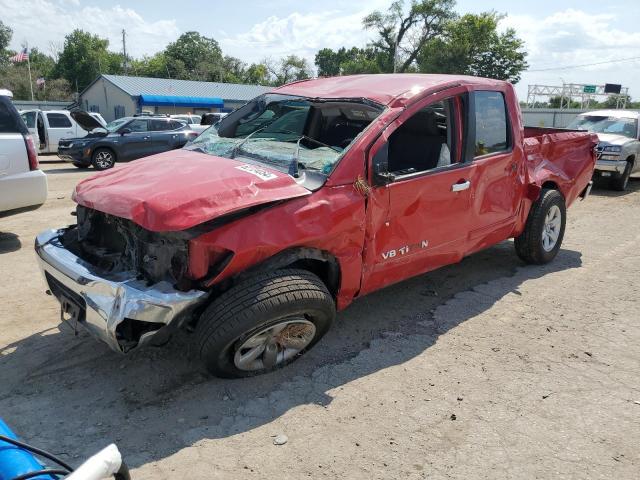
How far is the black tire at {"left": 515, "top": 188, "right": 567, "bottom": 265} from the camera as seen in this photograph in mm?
5418

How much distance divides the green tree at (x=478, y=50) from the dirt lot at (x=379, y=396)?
54.9 metres

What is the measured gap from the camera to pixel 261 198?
3.14 meters

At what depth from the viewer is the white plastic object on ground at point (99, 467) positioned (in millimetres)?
1271

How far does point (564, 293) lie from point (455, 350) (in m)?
1.78

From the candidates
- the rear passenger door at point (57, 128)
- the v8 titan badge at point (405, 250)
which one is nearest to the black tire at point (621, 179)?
the v8 titan badge at point (405, 250)

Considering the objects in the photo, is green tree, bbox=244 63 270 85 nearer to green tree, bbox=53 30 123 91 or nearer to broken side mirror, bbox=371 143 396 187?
green tree, bbox=53 30 123 91

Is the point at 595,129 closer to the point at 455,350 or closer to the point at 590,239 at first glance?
the point at 590,239

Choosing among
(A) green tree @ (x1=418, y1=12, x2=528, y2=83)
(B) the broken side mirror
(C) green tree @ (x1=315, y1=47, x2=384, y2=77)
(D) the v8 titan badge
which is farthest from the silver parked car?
(C) green tree @ (x1=315, y1=47, x2=384, y2=77)

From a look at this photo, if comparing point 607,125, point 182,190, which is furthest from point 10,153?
point 607,125

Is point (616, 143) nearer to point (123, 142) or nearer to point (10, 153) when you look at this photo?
point (10, 153)

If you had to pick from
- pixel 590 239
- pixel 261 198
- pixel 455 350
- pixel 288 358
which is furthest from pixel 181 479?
pixel 590 239

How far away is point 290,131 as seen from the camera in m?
4.31

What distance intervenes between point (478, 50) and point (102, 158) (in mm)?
49207

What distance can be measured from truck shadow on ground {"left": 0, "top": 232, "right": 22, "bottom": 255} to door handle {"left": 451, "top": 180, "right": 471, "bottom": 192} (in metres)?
4.97
